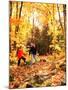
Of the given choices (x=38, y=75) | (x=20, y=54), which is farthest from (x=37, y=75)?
(x=20, y=54)

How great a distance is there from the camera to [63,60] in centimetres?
174

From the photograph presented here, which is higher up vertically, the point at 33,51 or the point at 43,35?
the point at 43,35

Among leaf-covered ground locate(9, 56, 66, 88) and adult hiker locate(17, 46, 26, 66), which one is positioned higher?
adult hiker locate(17, 46, 26, 66)

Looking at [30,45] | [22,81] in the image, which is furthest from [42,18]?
[22,81]

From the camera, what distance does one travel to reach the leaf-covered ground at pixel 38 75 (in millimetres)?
1660

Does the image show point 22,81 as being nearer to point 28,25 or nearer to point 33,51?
point 33,51

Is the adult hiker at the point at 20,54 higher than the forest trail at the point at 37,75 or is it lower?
higher

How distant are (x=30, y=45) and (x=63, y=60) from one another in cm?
30

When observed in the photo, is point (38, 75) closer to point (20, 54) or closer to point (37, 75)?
point (37, 75)

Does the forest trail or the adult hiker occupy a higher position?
the adult hiker

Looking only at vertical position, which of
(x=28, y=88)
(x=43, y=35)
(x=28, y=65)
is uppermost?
(x=43, y=35)

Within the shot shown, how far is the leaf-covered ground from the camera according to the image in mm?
1660

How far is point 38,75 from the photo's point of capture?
5.56 ft

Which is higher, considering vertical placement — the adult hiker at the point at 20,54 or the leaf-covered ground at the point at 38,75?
the adult hiker at the point at 20,54
